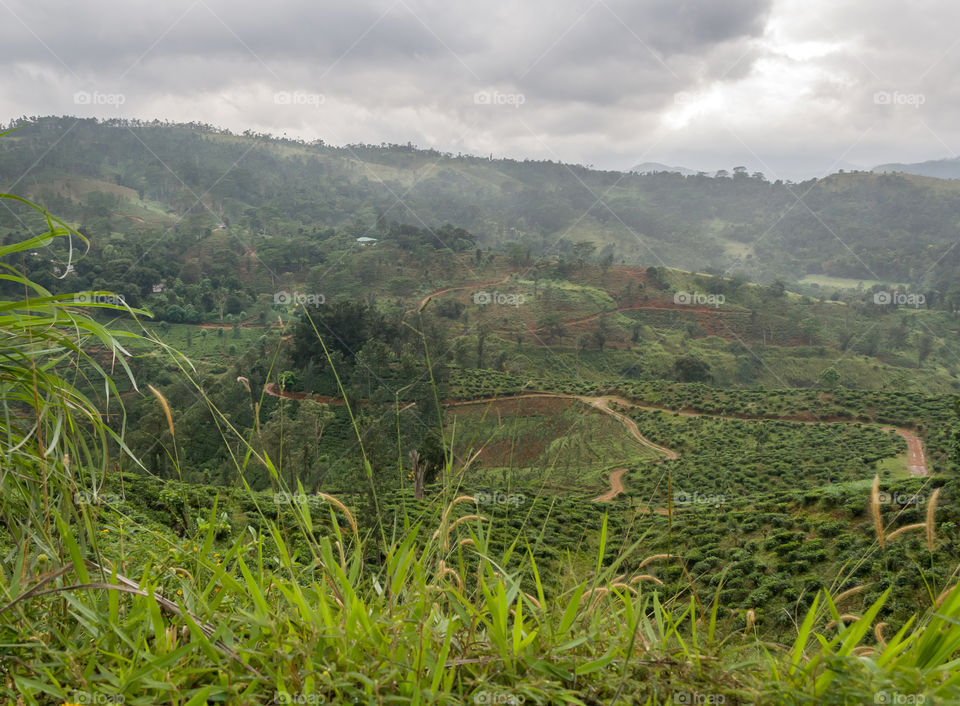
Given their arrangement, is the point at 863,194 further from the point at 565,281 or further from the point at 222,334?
the point at 222,334

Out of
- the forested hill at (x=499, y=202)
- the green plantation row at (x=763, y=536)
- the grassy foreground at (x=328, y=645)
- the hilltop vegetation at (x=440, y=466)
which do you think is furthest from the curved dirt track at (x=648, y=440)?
the forested hill at (x=499, y=202)

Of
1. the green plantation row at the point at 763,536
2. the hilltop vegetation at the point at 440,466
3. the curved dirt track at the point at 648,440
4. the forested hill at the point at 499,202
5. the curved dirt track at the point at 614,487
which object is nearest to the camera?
the hilltop vegetation at the point at 440,466

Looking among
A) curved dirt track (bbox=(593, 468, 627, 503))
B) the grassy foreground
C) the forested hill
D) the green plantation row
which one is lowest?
curved dirt track (bbox=(593, 468, 627, 503))

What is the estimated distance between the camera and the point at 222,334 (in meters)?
40.0

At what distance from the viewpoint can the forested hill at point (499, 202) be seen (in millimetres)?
77312

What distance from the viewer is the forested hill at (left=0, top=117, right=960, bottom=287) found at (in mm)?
77312

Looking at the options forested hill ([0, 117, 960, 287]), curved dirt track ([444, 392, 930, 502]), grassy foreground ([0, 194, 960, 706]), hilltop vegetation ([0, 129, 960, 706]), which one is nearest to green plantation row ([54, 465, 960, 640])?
hilltop vegetation ([0, 129, 960, 706])

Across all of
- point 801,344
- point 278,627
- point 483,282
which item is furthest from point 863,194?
point 278,627

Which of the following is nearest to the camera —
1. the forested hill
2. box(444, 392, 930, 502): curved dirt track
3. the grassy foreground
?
the grassy foreground

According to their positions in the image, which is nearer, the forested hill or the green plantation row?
the green plantation row

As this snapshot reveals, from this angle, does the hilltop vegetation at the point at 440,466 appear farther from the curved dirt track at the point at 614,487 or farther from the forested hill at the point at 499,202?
the forested hill at the point at 499,202

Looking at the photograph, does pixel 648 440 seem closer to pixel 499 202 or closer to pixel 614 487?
pixel 614 487

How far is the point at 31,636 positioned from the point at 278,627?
0.42 metres

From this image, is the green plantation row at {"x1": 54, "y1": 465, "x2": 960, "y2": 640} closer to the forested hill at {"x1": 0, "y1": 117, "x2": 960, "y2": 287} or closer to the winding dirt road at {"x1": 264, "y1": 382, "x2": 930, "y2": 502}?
the winding dirt road at {"x1": 264, "y1": 382, "x2": 930, "y2": 502}
